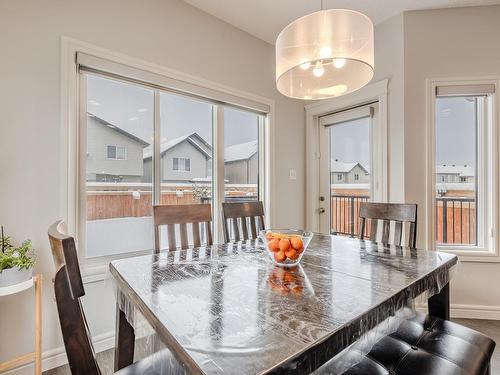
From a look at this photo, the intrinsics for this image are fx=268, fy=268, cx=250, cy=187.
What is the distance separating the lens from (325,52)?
1304mm

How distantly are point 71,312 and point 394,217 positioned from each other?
1.88m

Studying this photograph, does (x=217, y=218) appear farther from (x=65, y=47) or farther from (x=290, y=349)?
(x=290, y=349)

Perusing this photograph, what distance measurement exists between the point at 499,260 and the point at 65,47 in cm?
Result: 386

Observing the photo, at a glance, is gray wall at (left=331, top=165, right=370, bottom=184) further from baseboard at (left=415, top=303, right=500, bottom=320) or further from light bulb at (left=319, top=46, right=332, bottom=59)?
light bulb at (left=319, top=46, right=332, bottom=59)

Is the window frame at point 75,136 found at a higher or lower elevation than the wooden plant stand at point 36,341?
higher

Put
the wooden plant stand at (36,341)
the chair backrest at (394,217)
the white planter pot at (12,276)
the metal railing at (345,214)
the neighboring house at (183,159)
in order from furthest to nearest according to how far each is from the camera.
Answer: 1. the metal railing at (345,214)
2. the neighboring house at (183,159)
3. the chair backrest at (394,217)
4. the wooden plant stand at (36,341)
5. the white planter pot at (12,276)

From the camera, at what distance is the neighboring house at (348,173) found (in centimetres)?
299

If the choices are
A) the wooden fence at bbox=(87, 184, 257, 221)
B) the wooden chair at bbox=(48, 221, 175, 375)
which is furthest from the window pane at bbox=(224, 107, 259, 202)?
the wooden chair at bbox=(48, 221, 175, 375)

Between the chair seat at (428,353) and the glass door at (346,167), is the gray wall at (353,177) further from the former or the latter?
the chair seat at (428,353)

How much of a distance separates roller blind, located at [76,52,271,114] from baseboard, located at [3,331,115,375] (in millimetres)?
1899

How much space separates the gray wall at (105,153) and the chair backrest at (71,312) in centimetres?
158

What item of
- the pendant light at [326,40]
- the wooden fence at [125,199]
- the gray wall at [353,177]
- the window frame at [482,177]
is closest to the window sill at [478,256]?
the window frame at [482,177]

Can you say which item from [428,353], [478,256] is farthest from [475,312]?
[428,353]

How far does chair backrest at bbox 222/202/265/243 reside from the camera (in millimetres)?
2037
